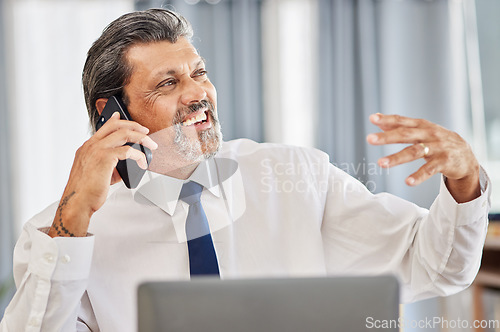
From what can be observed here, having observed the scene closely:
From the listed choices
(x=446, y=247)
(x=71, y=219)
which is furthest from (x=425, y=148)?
(x=71, y=219)

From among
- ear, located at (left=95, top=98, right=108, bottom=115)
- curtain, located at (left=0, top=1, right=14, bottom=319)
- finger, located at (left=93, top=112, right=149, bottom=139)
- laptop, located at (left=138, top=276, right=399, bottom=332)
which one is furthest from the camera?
curtain, located at (left=0, top=1, right=14, bottom=319)

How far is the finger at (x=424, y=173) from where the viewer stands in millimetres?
827

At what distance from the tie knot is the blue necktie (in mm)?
13

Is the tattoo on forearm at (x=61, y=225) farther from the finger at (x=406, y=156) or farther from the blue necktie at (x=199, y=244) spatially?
the finger at (x=406, y=156)

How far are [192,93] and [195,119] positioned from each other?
2.4 inches

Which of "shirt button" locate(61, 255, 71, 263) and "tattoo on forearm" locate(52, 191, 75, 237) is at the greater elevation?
"tattoo on forearm" locate(52, 191, 75, 237)

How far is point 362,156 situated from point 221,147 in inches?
63.9

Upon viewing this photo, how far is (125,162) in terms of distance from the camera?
125 centimetres

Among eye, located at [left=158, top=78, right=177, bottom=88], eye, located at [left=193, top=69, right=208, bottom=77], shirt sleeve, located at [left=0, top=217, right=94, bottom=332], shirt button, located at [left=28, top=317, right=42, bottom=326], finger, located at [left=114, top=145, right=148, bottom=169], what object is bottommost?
shirt button, located at [left=28, top=317, right=42, bottom=326]

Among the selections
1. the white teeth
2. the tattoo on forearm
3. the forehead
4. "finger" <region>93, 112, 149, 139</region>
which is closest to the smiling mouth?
the white teeth

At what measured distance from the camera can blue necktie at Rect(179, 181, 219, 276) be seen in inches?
45.2

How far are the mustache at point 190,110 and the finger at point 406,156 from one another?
22.2 inches

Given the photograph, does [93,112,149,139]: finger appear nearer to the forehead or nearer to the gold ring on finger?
the forehead

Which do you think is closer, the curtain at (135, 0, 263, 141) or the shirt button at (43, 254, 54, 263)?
the shirt button at (43, 254, 54, 263)
